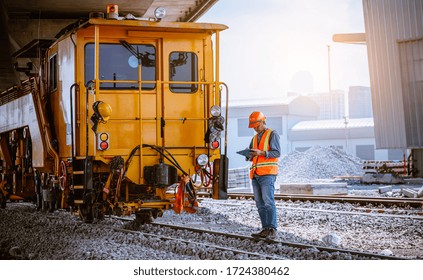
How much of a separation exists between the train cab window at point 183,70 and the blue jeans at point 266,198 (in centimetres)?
182

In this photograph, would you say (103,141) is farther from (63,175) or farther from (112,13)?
(112,13)

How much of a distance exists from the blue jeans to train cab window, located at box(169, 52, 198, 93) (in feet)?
5.97

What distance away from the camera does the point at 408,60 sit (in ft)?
59.4

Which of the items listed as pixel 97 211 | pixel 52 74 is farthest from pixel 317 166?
pixel 97 211

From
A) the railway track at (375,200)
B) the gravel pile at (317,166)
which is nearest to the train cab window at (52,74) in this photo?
the railway track at (375,200)

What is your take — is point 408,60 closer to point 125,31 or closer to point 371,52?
point 371,52

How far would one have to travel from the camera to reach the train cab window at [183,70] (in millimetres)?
8938

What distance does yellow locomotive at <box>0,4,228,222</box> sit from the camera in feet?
27.4

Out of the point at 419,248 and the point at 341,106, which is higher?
the point at 341,106

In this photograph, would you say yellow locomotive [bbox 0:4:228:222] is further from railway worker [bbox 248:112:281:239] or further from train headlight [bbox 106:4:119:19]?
railway worker [bbox 248:112:281:239]

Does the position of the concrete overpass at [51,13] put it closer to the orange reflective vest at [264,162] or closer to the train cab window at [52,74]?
the train cab window at [52,74]

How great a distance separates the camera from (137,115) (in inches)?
339

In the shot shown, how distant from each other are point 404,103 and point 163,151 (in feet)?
38.8

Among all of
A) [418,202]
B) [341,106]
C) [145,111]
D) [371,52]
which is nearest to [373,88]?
[371,52]
